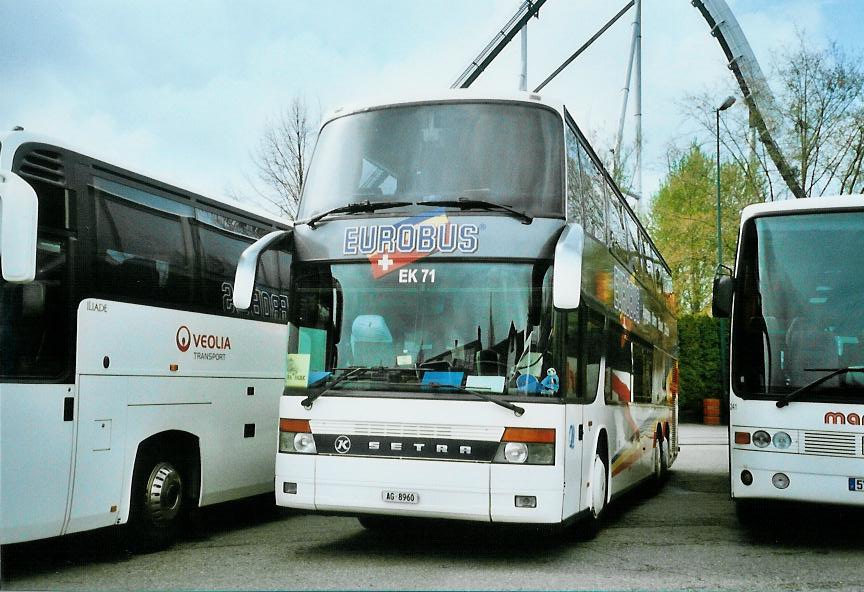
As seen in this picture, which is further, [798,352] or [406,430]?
[798,352]

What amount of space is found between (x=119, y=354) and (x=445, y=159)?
323cm

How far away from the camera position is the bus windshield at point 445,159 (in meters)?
8.67

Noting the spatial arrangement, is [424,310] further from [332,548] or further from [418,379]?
[332,548]

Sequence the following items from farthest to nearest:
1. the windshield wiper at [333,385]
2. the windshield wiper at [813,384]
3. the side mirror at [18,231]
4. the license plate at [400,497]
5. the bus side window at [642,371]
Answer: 1. the bus side window at [642,371]
2. the windshield wiper at [813,384]
3. the windshield wiper at [333,385]
4. the license plate at [400,497]
5. the side mirror at [18,231]

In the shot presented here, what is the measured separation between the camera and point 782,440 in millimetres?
9258

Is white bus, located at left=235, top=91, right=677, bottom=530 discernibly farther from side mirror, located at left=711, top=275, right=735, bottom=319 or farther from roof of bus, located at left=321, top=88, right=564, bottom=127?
side mirror, located at left=711, top=275, right=735, bottom=319

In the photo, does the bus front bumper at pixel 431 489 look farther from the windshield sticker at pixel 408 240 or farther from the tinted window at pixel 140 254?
the tinted window at pixel 140 254

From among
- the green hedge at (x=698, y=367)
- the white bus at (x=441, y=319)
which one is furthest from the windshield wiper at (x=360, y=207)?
the green hedge at (x=698, y=367)

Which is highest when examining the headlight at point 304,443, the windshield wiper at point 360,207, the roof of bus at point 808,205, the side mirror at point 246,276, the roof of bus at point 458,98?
the roof of bus at point 458,98

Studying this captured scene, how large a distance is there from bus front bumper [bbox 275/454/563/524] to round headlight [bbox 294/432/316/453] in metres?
0.13

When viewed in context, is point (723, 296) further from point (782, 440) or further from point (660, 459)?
point (660, 459)

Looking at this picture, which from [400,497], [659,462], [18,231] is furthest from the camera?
[659,462]

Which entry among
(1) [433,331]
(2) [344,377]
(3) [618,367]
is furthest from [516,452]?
(3) [618,367]

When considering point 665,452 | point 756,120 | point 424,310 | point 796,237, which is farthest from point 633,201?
point 424,310
